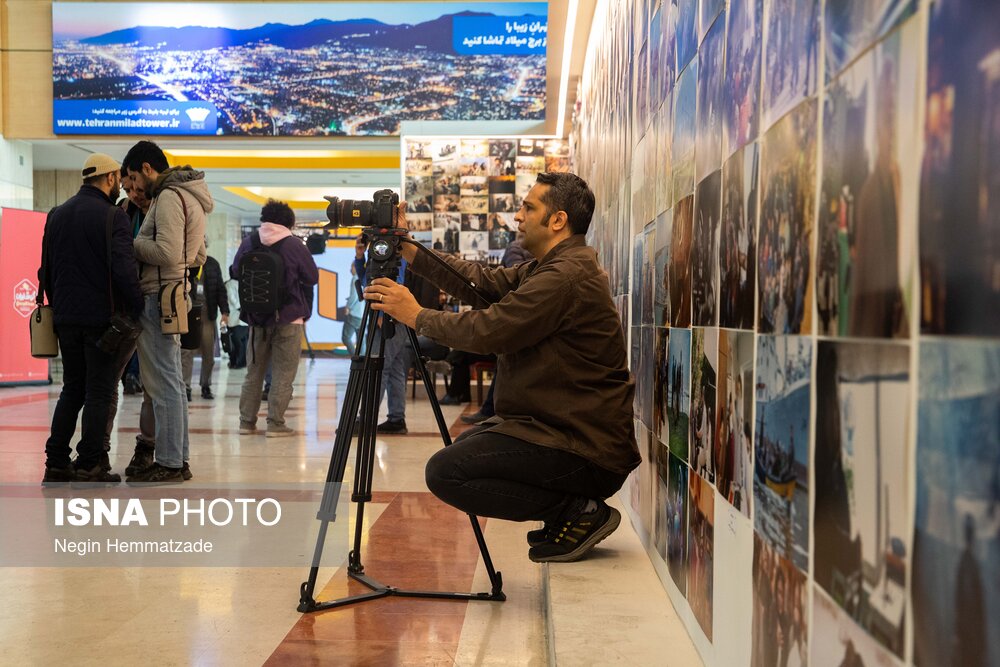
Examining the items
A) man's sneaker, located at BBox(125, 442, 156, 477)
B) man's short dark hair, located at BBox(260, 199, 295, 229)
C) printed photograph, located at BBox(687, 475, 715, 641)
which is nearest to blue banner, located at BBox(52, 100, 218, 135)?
man's short dark hair, located at BBox(260, 199, 295, 229)

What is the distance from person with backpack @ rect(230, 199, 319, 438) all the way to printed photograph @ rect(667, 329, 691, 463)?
3864mm

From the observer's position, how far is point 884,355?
0.93 metres

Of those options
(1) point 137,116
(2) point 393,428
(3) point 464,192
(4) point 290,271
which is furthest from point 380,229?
(1) point 137,116

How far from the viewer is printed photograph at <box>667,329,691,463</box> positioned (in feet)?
7.08

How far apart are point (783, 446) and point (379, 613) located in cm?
162

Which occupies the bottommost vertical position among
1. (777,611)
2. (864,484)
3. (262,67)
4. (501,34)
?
(777,611)

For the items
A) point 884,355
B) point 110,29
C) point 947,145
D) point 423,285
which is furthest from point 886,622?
point 110,29

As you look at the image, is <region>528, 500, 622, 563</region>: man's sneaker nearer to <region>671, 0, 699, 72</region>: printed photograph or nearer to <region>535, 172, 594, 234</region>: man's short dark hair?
<region>535, 172, 594, 234</region>: man's short dark hair

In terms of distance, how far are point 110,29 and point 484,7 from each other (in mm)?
4247

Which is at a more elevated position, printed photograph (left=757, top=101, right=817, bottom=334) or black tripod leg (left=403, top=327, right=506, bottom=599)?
printed photograph (left=757, top=101, right=817, bottom=334)

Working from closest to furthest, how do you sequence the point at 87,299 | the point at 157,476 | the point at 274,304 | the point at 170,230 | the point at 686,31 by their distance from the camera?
the point at 686,31
the point at 87,299
the point at 170,230
the point at 157,476
the point at 274,304

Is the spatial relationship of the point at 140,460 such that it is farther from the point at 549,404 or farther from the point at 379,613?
the point at 549,404

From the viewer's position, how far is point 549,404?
8.34ft

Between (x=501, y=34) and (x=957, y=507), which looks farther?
(x=501, y=34)
